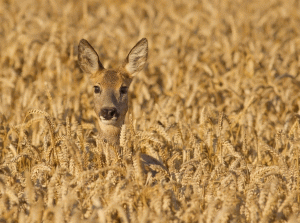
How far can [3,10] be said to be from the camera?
53.8 ft

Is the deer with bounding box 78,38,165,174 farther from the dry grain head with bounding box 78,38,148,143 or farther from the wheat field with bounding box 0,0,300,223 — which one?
the wheat field with bounding box 0,0,300,223

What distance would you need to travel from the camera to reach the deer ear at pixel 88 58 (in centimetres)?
884

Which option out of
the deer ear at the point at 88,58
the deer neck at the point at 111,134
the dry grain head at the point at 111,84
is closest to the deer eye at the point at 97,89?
the dry grain head at the point at 111,84

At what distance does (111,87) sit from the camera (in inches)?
341

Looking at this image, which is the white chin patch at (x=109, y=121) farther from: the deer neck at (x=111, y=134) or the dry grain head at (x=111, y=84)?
the deer neck at (x=111, y=134)

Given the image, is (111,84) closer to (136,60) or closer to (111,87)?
(111,87)

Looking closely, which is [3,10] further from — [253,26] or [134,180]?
[134,180]

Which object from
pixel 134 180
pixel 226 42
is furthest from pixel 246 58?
pixel 134 180

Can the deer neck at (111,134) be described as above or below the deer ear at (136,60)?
below

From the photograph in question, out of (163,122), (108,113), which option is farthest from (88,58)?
(163,122)

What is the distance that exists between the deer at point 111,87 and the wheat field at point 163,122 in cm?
30

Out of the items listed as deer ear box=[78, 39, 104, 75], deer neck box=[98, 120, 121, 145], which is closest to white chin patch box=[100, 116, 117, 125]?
deer neck box=[98, 120, 121, 145]

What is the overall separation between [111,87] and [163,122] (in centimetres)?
104

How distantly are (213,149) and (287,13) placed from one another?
11175mm
